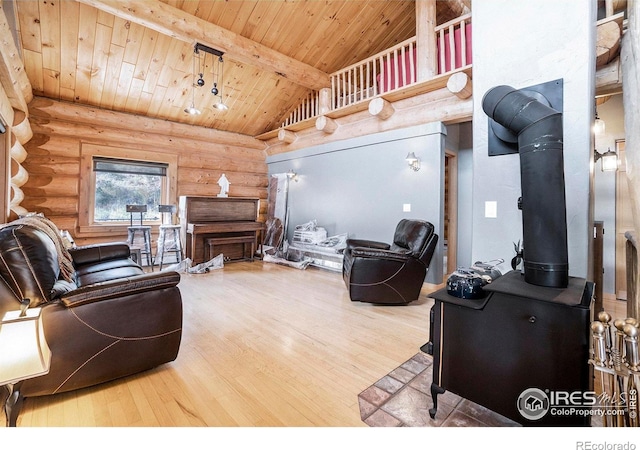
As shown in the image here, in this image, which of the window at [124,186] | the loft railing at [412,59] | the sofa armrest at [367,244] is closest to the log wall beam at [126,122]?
the window at [124,186]

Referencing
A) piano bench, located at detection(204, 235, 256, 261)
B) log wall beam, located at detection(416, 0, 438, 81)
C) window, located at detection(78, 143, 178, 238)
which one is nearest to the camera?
log wall beam, located at detection(416, 0, 438, 81)

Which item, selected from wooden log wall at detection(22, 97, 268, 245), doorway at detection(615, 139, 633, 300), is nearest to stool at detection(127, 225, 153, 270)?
wooden log wall at detection(22, 97, 268, 245)

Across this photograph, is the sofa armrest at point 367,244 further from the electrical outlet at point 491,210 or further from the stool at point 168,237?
the stool at point 168,237

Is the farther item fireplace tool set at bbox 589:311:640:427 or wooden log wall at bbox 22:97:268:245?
wooden log wall at bbox 22:97:268:245

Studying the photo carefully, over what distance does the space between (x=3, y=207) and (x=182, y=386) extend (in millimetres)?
3163

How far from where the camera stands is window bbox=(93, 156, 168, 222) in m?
5.22

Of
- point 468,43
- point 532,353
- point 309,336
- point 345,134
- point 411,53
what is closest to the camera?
point 532,353

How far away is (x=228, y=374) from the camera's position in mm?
1983

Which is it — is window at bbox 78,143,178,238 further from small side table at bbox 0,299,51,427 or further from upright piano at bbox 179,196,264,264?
small side table at bbox 0,299,51,427

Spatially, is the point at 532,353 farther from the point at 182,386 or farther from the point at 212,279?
the point at 212,279

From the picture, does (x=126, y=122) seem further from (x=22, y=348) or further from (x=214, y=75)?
(x=22, y=348)

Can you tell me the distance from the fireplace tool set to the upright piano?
510 cm

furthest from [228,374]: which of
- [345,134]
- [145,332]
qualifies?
[345,134]
